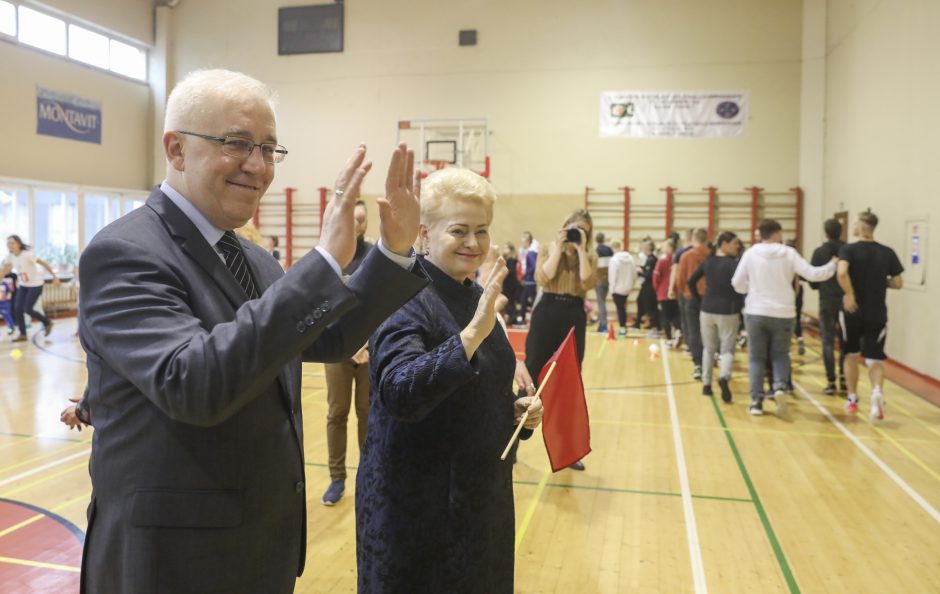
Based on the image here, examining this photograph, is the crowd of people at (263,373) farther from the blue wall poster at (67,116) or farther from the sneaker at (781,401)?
the blue wall poster at (67,116)

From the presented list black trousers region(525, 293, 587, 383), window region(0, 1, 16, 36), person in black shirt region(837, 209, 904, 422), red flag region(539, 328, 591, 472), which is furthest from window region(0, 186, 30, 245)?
person in black shirt region(837, 209, 904, 422)

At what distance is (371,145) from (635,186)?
239 inches

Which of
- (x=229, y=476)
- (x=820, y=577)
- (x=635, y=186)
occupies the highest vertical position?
(x=635, y=186)

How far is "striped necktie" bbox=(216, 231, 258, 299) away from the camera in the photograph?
51.2 inches

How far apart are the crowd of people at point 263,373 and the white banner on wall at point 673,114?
42.4ft

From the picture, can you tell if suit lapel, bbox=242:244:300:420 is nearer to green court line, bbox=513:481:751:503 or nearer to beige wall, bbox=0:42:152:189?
green court line, bbox=513:481:751:503

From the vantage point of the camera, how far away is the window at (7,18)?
40.9 ft

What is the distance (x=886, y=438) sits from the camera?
5648 millimetres

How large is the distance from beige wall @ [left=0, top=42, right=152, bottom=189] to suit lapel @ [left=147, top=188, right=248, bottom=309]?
47.0 feet

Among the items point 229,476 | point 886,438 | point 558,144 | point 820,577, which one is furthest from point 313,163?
point 229,476

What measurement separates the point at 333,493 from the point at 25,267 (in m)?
8.61

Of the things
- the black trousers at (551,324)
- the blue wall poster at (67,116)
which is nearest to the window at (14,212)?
the blue wall poster at (67,116)

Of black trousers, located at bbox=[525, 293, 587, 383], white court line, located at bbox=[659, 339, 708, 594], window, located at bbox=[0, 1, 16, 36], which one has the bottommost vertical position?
white court line, located at bbox=[659, 339, 708, 594]

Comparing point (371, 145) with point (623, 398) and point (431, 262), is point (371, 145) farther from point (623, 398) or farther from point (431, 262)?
point (431, 262)
